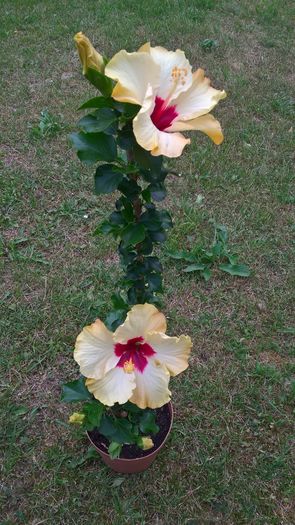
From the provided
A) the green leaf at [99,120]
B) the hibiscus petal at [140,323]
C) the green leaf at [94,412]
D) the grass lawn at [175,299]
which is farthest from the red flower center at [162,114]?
the grass lawn at [175,299]

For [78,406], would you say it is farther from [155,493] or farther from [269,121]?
[269,121]

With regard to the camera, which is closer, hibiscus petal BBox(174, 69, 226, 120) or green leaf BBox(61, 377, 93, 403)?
hibiscus petal BBox(174, 69, 226, 120)

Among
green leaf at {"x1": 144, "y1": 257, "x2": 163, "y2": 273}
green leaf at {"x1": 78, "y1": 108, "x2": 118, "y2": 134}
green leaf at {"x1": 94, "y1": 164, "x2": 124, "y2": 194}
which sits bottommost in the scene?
green leaf at {"x1": 144, "y1": 257, "x2": 163, "y2": 273}

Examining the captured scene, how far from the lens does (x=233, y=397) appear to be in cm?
251

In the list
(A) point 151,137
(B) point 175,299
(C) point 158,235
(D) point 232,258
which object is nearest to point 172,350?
(C) point 158,235

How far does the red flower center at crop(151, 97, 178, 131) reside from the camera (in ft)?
4.49

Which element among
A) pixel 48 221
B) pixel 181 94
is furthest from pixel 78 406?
pixel 181 94

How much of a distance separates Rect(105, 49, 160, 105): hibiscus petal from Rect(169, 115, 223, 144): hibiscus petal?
11 cm

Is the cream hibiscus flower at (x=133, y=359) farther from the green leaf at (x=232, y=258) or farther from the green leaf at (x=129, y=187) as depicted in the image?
the green leaf at (x=232, y=258)

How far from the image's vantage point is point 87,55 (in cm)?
130

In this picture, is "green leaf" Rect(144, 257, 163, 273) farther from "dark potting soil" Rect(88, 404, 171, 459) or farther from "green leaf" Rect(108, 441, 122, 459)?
"dark potting soil" Rect(88, 404, 171, 459)

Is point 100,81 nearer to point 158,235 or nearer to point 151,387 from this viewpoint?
point 158,235

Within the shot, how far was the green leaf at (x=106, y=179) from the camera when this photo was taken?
1.52 meters

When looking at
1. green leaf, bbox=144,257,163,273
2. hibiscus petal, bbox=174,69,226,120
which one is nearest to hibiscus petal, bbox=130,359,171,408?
green leaf, bbox=144,257,163,273
